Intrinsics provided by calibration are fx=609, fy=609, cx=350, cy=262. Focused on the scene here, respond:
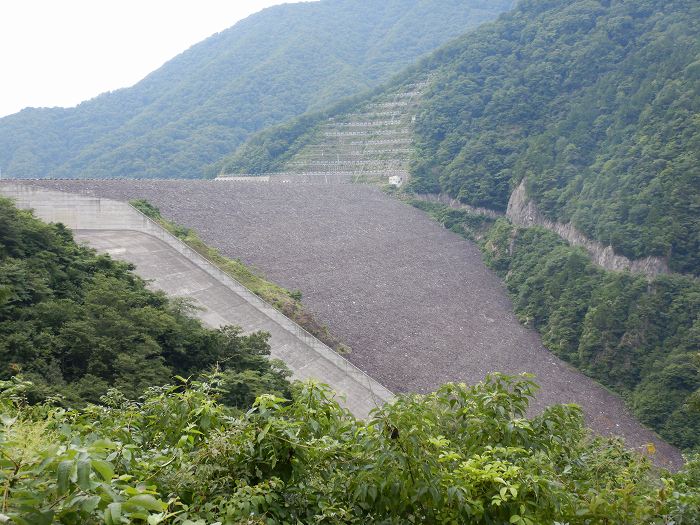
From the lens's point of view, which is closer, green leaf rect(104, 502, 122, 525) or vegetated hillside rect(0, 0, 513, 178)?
green leaf rect(104, 502, 122, 525)

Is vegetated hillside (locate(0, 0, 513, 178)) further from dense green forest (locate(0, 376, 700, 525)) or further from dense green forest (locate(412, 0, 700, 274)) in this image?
dense green forest (locate(0, 376, 700, 525))

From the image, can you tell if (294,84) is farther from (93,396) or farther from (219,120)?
(93,396)

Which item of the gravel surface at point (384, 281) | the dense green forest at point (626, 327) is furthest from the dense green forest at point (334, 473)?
the dense green forest at point (626, 327)

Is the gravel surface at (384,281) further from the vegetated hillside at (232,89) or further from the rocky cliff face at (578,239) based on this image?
the vegetated hillside at (232,89)

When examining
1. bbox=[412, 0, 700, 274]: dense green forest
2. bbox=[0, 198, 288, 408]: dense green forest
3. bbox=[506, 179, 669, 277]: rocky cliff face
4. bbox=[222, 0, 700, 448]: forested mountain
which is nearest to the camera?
bbox=[0, 198, 288, 408]: dense green forest

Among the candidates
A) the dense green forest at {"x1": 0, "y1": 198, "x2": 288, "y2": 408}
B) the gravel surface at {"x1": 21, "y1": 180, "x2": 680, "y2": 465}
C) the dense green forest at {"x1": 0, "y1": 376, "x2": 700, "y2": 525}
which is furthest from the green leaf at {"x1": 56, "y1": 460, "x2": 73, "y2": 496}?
the gravel surface at {"x1": 21, "y1": 180, "x2": 680, "y2": 465}

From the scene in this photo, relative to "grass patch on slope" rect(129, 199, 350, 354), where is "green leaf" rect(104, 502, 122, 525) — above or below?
above
